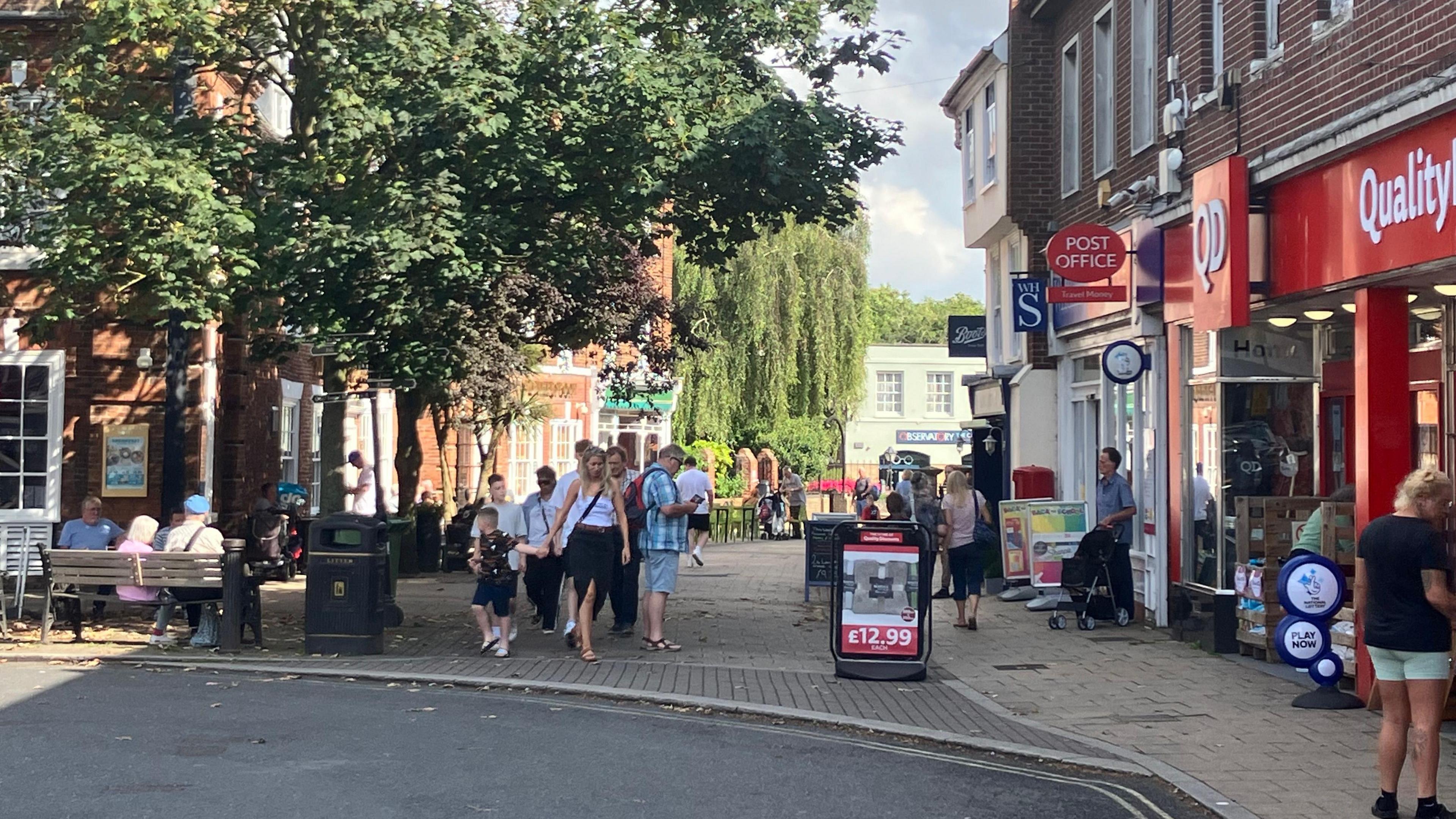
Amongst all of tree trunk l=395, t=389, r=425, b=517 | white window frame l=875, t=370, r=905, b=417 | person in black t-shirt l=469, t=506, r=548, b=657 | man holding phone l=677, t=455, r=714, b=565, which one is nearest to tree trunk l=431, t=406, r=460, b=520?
tree trunk l=395, t=389, r=425, b=517

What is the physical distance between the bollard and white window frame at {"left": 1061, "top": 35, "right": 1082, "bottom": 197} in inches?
433

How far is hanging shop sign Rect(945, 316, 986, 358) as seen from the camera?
85.3ft

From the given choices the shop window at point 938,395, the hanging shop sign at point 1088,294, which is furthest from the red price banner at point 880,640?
the shop window at point 938,395

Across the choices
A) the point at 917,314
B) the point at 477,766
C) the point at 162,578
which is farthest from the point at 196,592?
the point at 917,314

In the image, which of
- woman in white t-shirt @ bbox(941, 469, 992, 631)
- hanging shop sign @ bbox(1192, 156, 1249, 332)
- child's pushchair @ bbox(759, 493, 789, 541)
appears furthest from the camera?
child's pushchair @ bbox(759, 493, 789, 541)

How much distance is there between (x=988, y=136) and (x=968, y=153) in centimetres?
194

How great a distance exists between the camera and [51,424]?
2141cm

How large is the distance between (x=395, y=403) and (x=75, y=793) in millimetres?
16130

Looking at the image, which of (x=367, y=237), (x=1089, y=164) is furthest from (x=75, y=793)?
(x=1089, y=164)

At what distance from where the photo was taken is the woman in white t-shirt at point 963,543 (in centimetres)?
1645

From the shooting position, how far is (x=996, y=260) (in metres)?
26.5

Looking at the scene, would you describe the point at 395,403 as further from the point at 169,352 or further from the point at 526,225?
the point at 526,225

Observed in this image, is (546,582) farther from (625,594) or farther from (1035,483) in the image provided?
(1035,483)

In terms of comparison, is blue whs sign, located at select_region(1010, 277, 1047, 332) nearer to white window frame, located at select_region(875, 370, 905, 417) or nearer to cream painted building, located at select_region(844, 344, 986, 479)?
cream painted building, located at select_region(844, 344, 986, 479)
